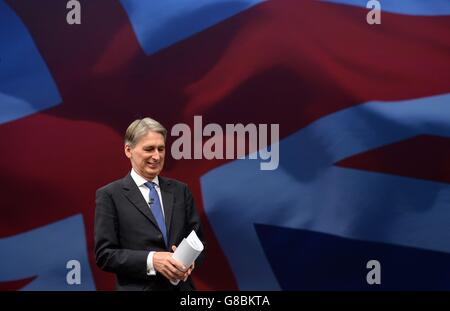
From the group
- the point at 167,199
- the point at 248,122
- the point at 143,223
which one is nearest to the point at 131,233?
the point at 143,223

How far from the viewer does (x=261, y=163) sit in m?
3.42

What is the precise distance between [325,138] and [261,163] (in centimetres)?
39

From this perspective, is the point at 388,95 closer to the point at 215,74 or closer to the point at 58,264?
the point at 215,74

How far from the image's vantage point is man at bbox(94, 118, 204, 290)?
197 cm

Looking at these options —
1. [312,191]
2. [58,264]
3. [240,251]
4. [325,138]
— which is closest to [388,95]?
[325,138]

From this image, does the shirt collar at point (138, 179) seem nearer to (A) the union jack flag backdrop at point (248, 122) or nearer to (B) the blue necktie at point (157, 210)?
(B) the blue necktie at point (157, 210)

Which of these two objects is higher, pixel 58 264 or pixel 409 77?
pixel 409 77

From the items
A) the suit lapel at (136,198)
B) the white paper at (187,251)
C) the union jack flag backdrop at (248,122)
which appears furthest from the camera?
the union jack flag backdrop at (248,122)

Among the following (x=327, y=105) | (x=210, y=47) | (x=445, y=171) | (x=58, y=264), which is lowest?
(x=58, y=264)

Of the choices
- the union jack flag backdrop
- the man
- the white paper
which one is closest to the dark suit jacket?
the man

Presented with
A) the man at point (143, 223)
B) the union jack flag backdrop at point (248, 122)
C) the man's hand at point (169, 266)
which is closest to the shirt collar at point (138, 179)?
the man at point (143, 223)

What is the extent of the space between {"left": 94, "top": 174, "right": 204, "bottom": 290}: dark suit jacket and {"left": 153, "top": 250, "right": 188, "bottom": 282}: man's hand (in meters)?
0.04

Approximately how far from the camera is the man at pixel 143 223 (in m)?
1.97

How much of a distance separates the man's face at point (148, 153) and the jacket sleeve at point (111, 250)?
156 millimetres
